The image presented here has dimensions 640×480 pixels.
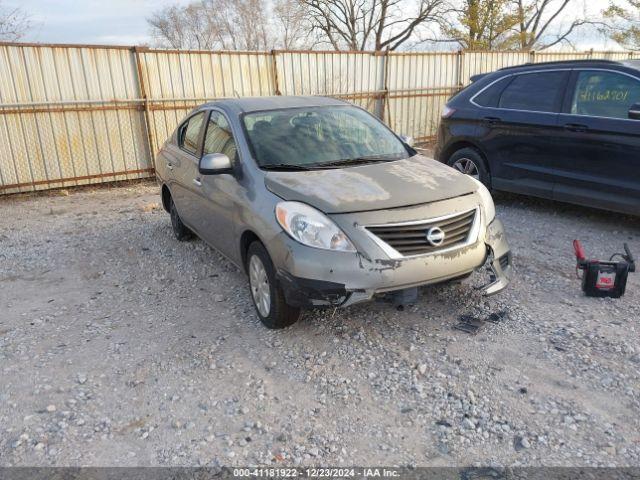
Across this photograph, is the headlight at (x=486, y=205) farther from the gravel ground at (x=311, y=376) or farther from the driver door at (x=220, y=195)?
the driver door at (x=220, y=195)

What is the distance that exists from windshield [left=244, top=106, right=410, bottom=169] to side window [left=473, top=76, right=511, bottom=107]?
2572 mm

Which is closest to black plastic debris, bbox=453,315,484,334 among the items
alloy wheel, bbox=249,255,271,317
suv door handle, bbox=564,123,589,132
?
alloy wheel, bbox=249,255,271,317

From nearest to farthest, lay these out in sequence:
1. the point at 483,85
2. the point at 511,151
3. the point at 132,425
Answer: the point at 132,425
the point at 511,151
the point at 483,85

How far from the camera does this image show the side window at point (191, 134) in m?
→ 5.06

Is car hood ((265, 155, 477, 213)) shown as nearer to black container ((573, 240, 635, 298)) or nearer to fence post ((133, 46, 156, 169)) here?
black container ((573, 240, 635, 298))

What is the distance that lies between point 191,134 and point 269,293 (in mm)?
2345

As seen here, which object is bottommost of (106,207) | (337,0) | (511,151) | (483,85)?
(106,207)

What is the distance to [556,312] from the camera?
3.89 meters

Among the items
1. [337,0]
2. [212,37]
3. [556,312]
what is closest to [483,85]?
[556,312]

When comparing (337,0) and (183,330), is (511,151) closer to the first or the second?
(183,330)

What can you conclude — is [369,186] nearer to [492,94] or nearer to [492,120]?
[492,120]

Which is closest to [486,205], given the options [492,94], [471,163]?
[471,163]

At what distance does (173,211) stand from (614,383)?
181 inches

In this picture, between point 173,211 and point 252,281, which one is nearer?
point 252,281
